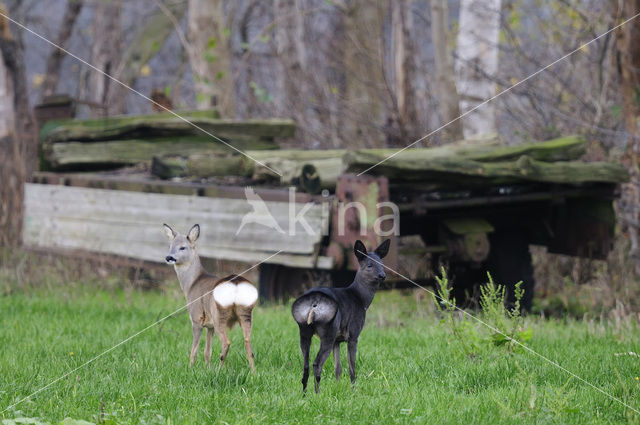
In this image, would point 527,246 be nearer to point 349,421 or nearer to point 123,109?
point 349,421

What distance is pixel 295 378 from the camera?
14.8ft

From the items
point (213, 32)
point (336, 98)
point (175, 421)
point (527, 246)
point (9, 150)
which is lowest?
point (175, 421)

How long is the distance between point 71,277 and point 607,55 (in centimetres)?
738

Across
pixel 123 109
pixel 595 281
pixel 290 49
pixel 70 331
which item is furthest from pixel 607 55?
pixel 123 109

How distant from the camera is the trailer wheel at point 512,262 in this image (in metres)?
8.84

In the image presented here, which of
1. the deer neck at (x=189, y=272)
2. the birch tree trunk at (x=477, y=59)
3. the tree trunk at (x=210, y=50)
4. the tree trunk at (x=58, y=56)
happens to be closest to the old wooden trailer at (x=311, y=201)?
the deer neck at (x=189, y=272)

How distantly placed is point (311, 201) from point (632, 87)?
14.5ft

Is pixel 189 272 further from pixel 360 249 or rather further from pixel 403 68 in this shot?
pixel 403 68

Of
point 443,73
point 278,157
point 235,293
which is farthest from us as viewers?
point 443,73

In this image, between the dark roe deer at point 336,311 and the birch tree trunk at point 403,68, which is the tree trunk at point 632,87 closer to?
the birch tree trunk at point 403,68

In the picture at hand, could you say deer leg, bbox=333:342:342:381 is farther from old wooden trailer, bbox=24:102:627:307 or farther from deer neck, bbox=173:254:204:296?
old wooden trailer, bbox=24:102:627:307

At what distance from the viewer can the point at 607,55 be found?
35.8 ft

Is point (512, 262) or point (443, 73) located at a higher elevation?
point (443, 73)

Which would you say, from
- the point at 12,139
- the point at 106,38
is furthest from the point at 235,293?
the point at 106,38
